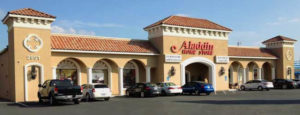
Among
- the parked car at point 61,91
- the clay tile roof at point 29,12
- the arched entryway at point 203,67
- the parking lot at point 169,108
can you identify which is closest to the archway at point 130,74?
the arched entryway at point 203,67

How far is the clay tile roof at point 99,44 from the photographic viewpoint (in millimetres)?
27250

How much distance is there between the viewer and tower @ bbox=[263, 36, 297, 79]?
42594 millimetres

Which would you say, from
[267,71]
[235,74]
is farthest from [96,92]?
[267,71]

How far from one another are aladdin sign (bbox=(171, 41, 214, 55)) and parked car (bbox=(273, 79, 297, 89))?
10128 millimetres

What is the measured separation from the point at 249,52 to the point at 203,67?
7169 millimetres

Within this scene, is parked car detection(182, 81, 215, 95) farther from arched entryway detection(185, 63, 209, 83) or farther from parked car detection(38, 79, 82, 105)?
parked car detection(38, 79, 82, 105)

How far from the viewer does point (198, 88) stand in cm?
2897

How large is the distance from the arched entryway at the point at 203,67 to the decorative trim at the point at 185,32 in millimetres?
2369

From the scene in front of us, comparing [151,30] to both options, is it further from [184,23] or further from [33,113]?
[33,113]

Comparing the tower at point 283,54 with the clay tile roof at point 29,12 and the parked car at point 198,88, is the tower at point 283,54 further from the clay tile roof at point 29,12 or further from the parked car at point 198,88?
the clay tile roof at point 29,12

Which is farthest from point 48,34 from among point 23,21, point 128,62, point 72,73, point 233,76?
point 233,76

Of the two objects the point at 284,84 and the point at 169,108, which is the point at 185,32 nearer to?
the point at 284,84

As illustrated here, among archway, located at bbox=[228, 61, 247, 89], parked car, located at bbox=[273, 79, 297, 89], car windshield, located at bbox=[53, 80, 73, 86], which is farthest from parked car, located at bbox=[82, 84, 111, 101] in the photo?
parked car, located at bbox=[273, 79, 297, 89]

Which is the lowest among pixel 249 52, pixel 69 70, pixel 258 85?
pixel 258 85
